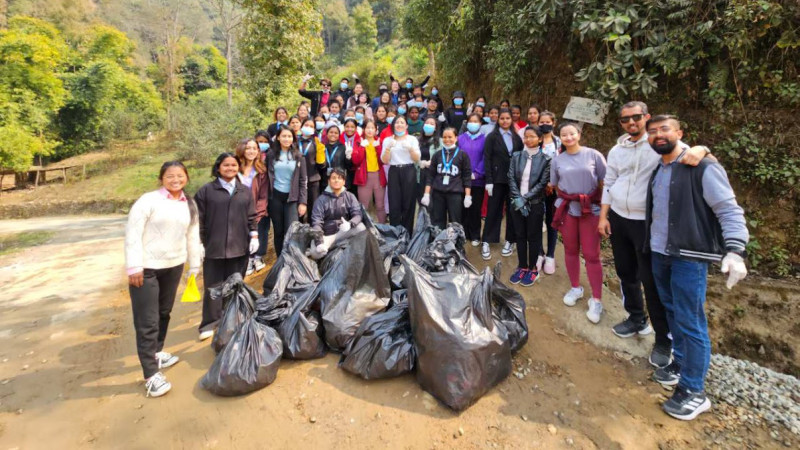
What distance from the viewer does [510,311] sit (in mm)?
2816

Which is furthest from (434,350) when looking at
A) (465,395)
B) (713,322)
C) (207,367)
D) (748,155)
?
(748,155)

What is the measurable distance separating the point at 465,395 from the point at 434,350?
317 millimetres

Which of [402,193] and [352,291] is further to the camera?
[402,193]

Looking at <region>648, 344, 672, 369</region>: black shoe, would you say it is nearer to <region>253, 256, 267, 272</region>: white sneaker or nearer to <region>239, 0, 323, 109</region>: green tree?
<region>253, 256, 267, 272</region>: white sneaker

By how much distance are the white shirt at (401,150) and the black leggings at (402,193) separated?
73 mm

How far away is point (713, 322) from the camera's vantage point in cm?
352

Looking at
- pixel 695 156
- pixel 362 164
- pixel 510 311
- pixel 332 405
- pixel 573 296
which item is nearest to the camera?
pixel 695 156

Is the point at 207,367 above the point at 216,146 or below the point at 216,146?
below

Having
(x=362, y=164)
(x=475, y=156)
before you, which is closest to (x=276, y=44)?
(x=362, y=164)

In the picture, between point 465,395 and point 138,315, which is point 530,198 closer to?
point 465,395

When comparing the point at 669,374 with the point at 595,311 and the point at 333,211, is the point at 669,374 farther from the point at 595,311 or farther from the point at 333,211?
the point at 333,211

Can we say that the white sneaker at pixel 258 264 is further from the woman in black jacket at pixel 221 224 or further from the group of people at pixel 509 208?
the woman in black jacket at pixel 221 224

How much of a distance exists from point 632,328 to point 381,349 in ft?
6.71

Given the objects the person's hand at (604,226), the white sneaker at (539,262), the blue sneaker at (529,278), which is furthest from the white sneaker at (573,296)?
the person's hand at (604,226)
